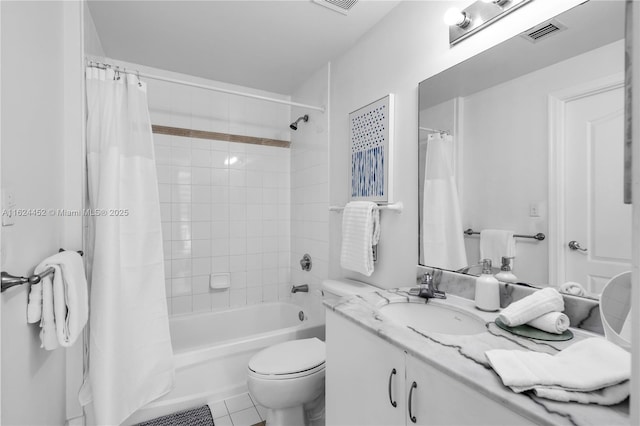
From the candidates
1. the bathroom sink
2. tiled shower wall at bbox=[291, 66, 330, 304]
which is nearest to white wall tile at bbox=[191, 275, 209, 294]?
tiled shower wall at bbox=[291, 66, 330, 304]

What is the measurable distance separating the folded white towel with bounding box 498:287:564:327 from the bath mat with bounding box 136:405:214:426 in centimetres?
164

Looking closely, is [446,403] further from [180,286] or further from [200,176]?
[200,176]

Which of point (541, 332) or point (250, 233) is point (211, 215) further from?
point (541, 332)

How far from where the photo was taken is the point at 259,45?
6.81 ft

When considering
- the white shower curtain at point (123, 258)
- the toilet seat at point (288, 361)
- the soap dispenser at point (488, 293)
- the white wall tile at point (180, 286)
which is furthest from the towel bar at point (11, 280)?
the white wall tile at point (180, 286)

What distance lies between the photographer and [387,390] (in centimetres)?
92

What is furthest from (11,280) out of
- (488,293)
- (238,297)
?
(238,297)

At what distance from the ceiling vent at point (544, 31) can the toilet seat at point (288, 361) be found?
1.67m

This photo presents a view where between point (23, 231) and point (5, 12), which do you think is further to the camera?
point (23, 231)

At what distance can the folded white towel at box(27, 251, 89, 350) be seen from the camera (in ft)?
3.33

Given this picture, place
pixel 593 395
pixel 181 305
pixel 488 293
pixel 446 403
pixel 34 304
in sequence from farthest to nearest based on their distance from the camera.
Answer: pixel 181 305, pixel 488 293, pixel 34 304, pixel 446 403, pixel 593 395

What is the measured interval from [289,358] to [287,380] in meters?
0.14

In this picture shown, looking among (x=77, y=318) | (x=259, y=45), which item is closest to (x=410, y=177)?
(x=259, y=45)

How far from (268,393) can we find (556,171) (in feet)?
5.03
